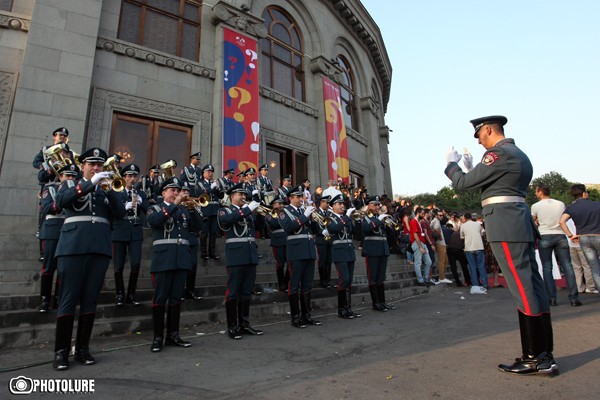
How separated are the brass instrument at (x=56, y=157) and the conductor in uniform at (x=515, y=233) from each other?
574 cm

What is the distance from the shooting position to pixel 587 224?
24.6ft

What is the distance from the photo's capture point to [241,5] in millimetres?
14305

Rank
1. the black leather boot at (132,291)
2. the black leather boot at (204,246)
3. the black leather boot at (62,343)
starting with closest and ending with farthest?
1. the black leather boot at (62,343)
2. the black leather boot at (132,291)
3. the black leather boot at (204,246)

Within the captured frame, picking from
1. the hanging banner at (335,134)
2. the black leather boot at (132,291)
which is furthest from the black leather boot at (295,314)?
the hanging banner at (335,134)

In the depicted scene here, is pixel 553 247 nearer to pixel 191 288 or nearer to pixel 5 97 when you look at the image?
pixel 191 288

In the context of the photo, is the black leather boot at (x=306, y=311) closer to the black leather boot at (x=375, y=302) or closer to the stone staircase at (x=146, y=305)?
the stone staircase at (x=146, y=305)

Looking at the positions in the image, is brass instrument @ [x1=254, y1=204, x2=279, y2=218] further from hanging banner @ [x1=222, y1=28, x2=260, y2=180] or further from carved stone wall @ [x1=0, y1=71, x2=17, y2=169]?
carved stone wall @ [x1=0, y1=71, x2=17, y2=169]

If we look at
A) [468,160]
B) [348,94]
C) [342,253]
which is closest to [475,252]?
[342,253]

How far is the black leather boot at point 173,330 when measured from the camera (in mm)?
4918

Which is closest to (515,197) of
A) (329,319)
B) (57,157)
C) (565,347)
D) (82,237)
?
(565,347)

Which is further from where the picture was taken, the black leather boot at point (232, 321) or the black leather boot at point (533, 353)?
the black leather boot at point (232, 321)

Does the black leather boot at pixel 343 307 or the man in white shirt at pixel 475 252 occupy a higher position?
the man in white shirt at pixel 475 252

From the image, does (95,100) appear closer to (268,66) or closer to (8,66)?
(8,66)

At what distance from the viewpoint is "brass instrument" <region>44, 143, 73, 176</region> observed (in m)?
5.61
